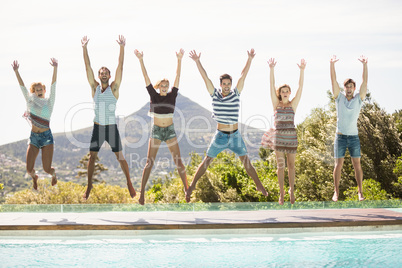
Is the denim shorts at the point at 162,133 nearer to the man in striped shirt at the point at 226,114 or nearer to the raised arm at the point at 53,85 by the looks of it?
the man in striped shirt at the point at 226,114

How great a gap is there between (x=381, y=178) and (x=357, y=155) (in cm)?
1504

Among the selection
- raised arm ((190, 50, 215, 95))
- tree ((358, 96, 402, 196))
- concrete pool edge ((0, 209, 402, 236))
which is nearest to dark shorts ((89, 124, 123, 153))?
concrete pool edge ((0, 209, 402, 236))

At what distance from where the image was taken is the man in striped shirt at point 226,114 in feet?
29.8

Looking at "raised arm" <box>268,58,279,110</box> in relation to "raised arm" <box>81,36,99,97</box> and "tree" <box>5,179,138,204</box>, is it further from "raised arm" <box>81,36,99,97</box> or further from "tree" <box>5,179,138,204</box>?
"tree" <box>5,179,138,204</box>

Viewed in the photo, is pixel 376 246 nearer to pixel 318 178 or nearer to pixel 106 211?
pixel 106 211

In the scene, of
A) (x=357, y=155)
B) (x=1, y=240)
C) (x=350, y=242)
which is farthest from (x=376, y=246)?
(x=1, y=240)

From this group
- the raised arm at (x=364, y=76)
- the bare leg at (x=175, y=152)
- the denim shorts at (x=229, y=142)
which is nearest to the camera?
the denim shorts at (x=229, y=142)

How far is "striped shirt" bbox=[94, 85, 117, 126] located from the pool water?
2295 mm

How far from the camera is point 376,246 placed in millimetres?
7891

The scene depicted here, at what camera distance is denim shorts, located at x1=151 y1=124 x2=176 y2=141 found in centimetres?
920

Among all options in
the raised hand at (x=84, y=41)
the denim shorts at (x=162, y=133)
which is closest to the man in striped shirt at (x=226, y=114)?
the denim shorts at (x=162, y=133)

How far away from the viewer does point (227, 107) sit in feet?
30.0

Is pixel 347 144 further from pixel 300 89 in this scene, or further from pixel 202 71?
pixel 202 71

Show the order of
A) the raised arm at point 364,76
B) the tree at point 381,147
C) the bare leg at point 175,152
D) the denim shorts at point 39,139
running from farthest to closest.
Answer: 1. the tree at point 381,147
2. the raised arm at point 364,76
3. the denim shorts at point 39,139
4. the bare leg at point 175,152
